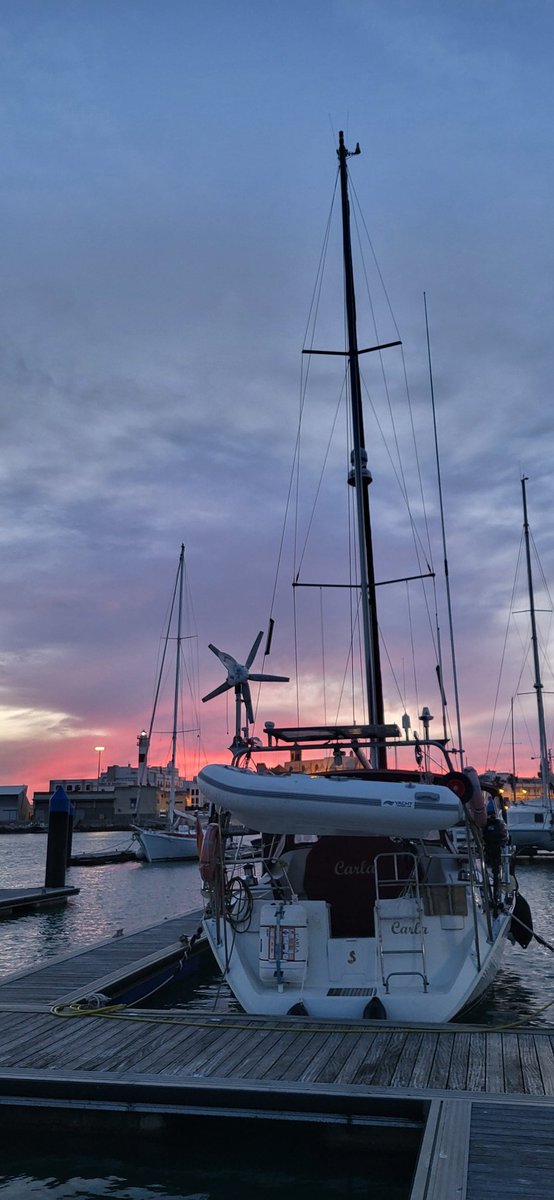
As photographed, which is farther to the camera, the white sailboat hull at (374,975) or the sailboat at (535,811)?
the sailboat at (535,811)

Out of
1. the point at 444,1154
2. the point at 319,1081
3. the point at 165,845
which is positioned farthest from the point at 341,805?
the point at 165,845

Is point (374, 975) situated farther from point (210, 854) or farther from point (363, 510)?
point (363, 510)

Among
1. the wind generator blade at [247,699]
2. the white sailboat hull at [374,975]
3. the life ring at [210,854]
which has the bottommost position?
the white sailboat hull at [374,975]

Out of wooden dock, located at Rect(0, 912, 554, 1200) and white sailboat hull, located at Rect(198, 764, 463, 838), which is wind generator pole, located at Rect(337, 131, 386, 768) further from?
wooden dock, located at Rect(0, 912, 554, 1200)

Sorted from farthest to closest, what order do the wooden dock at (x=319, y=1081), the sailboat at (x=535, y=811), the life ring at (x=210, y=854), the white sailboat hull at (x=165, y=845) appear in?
the white sailboat hull at (x=165, y=845)
the sailboat at (x=535, y=811)
the life ring at (x=210, y=854)
the wooden dock at (x=319, y=1081)

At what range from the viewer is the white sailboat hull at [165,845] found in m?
56.9

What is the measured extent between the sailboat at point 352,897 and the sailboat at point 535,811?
124 feet

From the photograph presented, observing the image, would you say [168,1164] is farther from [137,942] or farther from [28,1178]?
[137,942]

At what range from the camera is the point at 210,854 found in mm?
11680

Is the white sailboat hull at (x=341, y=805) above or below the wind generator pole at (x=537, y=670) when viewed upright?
below

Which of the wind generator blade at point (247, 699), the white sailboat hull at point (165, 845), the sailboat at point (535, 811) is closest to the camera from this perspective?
the wind generator blade at point (247, 699)

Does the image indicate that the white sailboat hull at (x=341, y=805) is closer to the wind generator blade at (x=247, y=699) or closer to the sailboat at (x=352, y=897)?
the sailboat at (x=352, y=897)

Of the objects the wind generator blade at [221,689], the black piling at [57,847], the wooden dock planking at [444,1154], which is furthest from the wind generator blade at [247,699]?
the black piling at [57,847]

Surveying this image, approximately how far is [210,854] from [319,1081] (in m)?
4.37
